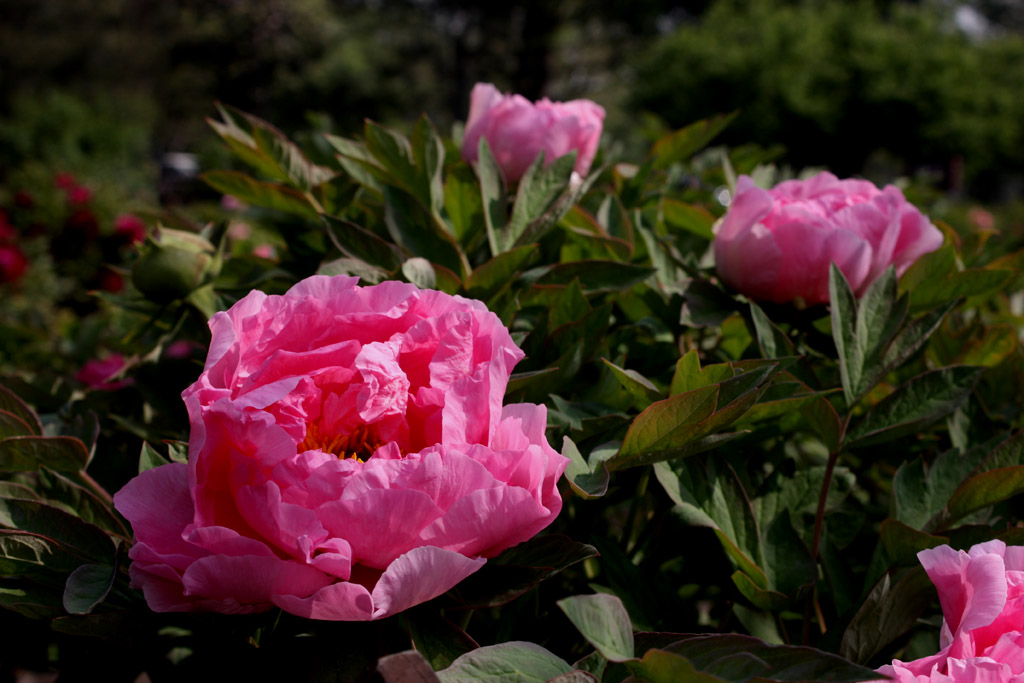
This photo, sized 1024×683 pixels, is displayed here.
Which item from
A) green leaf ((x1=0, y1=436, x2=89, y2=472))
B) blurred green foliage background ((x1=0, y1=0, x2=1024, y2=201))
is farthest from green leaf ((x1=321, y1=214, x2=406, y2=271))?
blurred green foliage background ((x1=0, y1=0, x2=1024, y2=201))

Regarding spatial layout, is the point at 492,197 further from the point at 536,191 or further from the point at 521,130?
the point at 521,130

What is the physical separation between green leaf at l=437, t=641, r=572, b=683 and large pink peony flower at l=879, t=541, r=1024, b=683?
0.65 feet

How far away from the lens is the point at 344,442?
540 mm

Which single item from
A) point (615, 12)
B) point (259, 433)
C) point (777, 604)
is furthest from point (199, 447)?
point (615, 12)

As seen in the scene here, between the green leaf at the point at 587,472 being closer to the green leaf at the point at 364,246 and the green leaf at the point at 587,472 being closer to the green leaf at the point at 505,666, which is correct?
the green leaf at the point at 505,666

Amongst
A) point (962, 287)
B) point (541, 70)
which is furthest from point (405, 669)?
point (541, 70)

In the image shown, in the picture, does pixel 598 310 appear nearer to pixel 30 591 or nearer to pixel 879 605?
pixel 879 605

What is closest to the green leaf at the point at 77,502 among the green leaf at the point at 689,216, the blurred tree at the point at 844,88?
the green leaf at the point at 689,216

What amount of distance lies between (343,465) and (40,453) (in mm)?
372

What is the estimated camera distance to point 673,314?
808 mm

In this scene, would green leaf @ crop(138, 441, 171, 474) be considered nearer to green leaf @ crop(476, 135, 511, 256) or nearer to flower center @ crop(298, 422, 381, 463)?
flower center @ crop(298, 422, 381, 463)

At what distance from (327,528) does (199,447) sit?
9cm

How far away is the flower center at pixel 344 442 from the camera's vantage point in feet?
1.75

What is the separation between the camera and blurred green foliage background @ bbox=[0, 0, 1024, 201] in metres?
14.9
